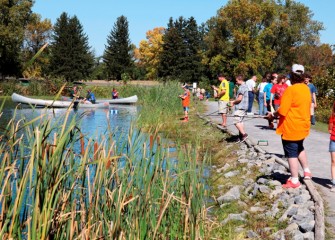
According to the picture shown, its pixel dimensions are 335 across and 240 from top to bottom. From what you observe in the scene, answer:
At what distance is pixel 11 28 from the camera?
5222cm

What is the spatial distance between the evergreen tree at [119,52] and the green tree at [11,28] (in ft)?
92.5

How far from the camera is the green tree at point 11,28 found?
168 feet

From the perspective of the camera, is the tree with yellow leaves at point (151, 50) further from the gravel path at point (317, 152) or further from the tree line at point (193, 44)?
the gravel path at point (317, 152)

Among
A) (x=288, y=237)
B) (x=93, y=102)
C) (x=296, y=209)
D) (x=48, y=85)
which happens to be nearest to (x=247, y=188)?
(x=296, y=209)

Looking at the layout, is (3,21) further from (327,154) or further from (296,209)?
(296,209)

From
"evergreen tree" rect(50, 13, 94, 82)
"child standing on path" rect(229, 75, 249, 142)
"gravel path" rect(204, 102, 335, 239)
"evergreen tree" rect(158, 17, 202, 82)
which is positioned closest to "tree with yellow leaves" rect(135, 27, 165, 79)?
"evergreen tree" rect(158, 17, 202, 82)

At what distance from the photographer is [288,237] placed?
5.86 m

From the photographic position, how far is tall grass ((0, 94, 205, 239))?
386 centimetres

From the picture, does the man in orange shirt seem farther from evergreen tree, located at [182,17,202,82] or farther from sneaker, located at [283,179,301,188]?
evergreen tree, located at [182,17,202,82]

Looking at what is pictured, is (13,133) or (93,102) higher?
(13,133)

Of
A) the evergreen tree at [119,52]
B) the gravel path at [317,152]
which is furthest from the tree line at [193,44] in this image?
the gravel path at [317,152]

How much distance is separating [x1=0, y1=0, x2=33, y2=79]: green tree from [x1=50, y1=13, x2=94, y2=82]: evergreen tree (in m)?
17.2

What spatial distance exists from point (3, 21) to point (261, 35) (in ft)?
96.0

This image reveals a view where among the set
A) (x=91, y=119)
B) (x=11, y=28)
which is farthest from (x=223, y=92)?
(x=11, y=28)
